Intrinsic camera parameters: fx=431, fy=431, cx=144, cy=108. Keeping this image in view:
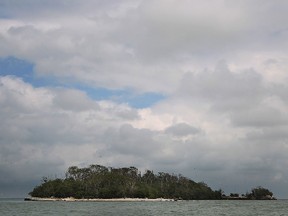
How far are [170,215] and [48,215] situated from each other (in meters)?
27.1

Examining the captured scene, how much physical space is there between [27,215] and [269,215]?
2145 inches

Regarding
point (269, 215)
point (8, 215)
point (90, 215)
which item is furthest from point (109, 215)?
point (269, 215)

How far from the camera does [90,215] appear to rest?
93.8 meters

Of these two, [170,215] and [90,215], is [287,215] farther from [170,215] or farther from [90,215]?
[90,215]

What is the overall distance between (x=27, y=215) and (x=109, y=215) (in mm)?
18182

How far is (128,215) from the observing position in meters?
95.3

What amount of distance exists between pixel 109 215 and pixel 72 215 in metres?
8.13

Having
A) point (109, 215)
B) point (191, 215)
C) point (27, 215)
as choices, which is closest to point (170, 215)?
point (191, 215)

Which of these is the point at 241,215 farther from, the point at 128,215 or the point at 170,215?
the point at 128,215

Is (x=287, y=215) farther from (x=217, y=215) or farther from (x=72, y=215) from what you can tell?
(x=72, y=215)

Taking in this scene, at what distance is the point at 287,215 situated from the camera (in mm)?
98938

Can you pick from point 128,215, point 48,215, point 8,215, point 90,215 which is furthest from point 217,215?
point 8,215

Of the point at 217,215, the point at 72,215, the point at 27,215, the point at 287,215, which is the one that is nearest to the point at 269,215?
the point at 287,215

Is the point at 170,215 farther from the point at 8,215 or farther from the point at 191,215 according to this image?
the point at 8,215
